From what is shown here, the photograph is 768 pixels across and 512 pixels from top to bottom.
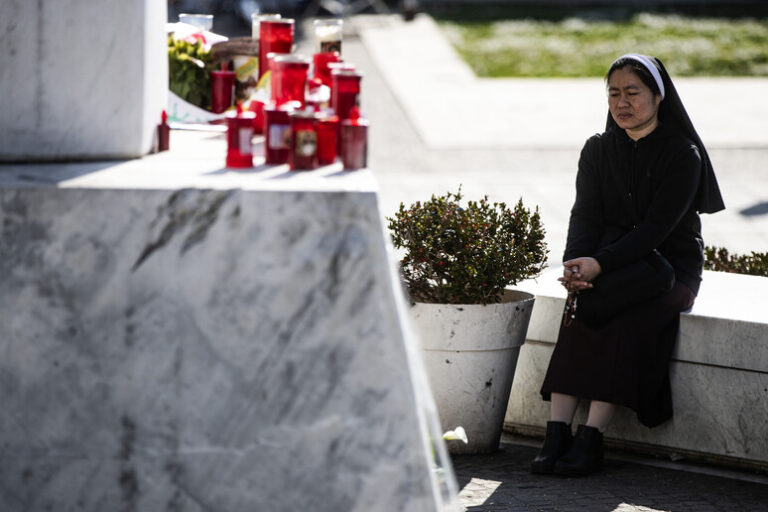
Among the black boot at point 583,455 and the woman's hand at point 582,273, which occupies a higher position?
the woman's hand at point 582,273

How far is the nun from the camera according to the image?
3998mm

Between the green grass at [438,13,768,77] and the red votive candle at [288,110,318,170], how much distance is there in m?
12.6

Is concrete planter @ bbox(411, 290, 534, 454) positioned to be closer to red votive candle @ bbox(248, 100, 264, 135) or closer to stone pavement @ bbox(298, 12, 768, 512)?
stone pavement @ bbox(298, 12, 768, 512)

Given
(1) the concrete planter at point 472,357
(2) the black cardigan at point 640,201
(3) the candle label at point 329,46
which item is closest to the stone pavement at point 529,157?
(1) the concrete planter at point 472,357

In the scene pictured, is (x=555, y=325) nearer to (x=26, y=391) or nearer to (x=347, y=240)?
(x=347, y=240)

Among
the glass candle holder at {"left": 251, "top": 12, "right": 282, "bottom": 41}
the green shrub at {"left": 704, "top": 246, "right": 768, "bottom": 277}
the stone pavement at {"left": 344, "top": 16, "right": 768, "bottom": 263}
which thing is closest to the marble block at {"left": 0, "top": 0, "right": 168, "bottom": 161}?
the glass candle holder at {"left": 251, "top": 12, "right": 282, "bottom": 41}

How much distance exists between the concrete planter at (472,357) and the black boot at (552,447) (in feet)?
0.66

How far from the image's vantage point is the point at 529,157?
10461 millimetres

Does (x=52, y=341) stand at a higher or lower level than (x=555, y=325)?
higher

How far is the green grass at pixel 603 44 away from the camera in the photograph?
16.0 m

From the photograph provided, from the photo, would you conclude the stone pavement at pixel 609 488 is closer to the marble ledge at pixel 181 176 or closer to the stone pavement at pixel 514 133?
the marble ledge at pixel 181 176

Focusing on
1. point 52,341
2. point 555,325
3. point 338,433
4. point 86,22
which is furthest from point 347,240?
point 555,325

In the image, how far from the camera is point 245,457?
112 inches

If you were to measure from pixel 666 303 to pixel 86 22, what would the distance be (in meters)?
2.12
